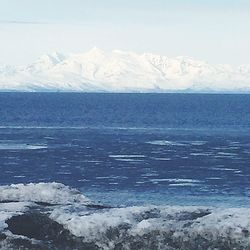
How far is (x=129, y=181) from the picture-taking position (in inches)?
2589

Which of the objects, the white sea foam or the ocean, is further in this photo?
the white sea foam

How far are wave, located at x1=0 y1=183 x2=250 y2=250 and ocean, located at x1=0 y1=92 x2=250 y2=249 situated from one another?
0.13 feet

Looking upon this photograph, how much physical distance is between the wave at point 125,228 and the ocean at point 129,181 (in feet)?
0.13

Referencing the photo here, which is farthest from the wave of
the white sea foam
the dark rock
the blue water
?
the blue water

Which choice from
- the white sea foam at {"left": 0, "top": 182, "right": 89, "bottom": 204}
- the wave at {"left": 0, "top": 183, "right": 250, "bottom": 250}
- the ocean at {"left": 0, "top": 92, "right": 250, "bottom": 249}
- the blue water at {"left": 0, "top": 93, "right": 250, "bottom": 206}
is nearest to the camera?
the wave at {"left": 0, "top": 183, "right": 250, "bottom": 250}

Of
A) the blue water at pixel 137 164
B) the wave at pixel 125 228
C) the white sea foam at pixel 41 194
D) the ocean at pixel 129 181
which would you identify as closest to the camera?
the wave at pixel 125 228

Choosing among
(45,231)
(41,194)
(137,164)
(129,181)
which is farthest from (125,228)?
(137,164)

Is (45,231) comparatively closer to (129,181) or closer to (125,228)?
(125,228)

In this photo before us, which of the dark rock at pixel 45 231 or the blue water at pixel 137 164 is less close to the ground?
the dark rock at pixel 45 231

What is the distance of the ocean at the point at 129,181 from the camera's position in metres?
30.2

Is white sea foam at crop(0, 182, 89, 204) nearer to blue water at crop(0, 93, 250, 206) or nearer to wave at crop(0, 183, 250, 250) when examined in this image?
wave at crop(0, 183, 250, 250)

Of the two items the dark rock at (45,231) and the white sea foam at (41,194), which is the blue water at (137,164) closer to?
the white sea foam at (41,194)

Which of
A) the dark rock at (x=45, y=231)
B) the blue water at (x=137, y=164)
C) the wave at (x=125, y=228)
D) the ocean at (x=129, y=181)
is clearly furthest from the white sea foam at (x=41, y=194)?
the blue water at (x=137, y=164)

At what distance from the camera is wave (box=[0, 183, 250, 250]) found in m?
29.5
